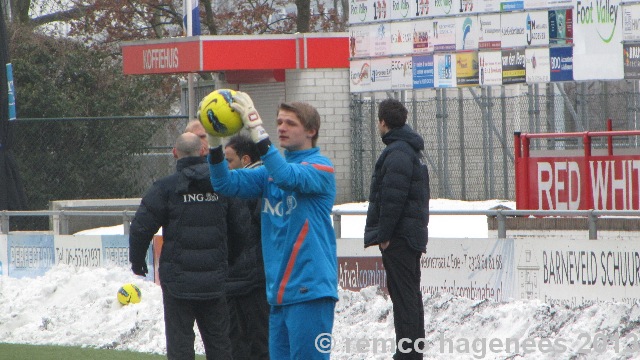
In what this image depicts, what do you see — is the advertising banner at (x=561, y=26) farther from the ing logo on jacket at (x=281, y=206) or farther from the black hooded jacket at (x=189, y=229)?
the ing logo on jacket at (x=281, y=206)

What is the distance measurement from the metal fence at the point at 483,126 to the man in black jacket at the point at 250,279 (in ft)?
43.1

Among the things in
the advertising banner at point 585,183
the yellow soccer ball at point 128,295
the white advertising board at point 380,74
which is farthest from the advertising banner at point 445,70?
the yellow soccer ball at point 128,295

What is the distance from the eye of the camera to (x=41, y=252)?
13.6m

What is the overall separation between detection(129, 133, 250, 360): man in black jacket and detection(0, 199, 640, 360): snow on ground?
7.24 ft

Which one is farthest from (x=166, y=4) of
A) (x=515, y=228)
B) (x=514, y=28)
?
(x=515, y=228)

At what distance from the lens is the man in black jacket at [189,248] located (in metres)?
7.42

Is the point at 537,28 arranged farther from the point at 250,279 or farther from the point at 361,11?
the point at 250,279

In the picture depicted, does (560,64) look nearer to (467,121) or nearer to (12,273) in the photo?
(467,121)

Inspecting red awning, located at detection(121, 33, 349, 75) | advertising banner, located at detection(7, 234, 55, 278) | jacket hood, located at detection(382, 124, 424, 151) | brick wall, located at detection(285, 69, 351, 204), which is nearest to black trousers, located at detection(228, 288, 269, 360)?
jacket hood, located at detection(382, 124, 424, 151)

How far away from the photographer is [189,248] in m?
7.44

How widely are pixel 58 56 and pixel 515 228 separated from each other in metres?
19.2

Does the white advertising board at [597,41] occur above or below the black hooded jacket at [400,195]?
above

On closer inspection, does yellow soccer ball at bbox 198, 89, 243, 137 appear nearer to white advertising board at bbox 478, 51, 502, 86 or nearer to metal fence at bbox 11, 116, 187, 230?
white advertising board at bbox 478, 51, 502, 86

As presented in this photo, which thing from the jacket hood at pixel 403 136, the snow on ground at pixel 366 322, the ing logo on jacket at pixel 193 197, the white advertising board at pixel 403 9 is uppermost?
the white advertising board at pixel 403 9
